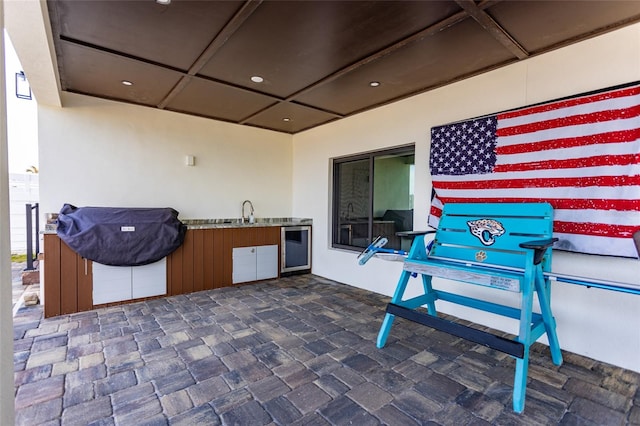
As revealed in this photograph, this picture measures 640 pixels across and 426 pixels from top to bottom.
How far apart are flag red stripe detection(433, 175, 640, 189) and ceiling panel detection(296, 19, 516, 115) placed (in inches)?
41.6

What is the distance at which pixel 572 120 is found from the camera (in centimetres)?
244

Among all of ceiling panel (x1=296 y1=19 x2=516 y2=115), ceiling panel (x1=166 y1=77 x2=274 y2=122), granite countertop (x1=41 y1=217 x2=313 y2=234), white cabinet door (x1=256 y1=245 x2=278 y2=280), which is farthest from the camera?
white cabinet door (x1=256 y1=245 x2=278 y2=280)

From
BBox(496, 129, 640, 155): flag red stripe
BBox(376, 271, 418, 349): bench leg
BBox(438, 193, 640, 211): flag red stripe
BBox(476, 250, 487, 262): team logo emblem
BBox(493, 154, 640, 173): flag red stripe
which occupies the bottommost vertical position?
BBox(376, 271, 418, 349): bench leg

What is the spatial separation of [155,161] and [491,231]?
13.4 ft

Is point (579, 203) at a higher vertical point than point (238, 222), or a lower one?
higher

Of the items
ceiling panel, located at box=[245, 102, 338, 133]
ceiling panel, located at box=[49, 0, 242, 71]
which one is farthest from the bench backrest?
ceiling panel, located at box=[49, 0, 242, 71]

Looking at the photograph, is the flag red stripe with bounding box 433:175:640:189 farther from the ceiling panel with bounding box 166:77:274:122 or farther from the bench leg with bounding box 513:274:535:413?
the ceiling panel with bounding box 166:77:274:122

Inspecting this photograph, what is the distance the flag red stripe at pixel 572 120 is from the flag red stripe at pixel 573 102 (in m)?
0.10

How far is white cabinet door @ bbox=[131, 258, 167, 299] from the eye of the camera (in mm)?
3686

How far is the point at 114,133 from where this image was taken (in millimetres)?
3916

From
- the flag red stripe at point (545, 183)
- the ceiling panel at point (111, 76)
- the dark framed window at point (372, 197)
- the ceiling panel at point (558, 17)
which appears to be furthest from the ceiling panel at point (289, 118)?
the ceiling panel at point (558, 17)

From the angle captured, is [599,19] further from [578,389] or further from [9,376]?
[9,376]

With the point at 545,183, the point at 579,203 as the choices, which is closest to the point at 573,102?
the point at 545,183

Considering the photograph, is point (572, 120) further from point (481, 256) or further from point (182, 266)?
point (182, 266)
